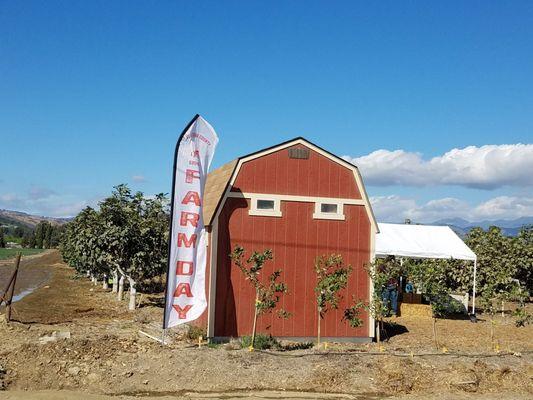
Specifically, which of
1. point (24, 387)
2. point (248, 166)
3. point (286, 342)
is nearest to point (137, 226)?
point (248, 166)

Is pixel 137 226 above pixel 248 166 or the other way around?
the other way around

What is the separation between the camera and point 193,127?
14062mm

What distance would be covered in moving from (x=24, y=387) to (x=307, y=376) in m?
5.96

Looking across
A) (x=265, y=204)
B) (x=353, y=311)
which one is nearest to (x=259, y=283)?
(x=265, y=204)

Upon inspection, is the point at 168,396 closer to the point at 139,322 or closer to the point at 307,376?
the point at 307,376

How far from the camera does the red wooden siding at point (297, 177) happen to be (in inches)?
669

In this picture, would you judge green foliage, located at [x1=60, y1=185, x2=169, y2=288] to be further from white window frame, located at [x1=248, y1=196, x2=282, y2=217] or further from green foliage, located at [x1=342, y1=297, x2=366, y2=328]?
green foliage, located at [x1=342, y1=297, x2=366, y2=328]

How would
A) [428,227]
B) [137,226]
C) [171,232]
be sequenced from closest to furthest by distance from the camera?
[171,232], [137,226], [428,227]

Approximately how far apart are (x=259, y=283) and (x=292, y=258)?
192 cm

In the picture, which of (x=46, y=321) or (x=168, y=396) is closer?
(x=168, y=396)

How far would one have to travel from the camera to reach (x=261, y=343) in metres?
14.7

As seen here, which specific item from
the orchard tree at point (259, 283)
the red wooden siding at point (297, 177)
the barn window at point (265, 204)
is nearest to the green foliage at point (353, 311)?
the orchard tree at point (259, 283)

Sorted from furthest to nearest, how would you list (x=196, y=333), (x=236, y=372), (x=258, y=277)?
(x=258, y=277) → (x=196, y=333) → (x=236, y=372)

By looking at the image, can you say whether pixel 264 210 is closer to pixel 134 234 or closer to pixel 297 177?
pixel 297 177
